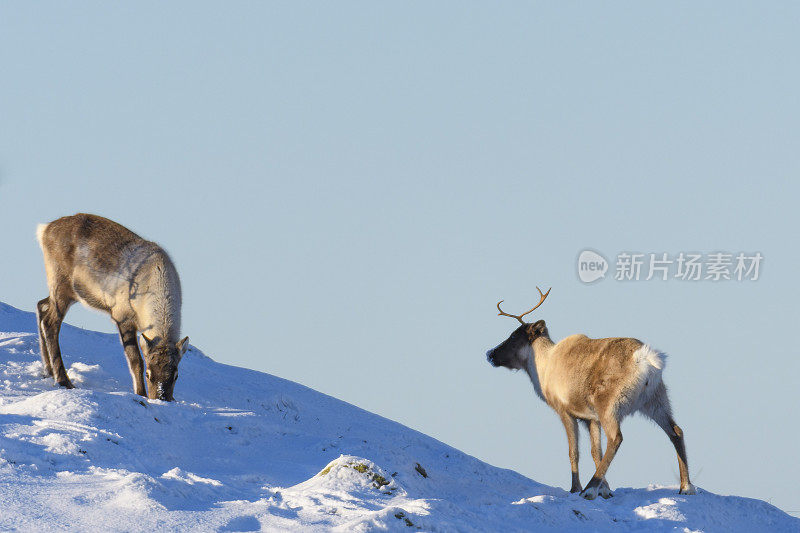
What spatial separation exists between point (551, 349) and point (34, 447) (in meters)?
7.79

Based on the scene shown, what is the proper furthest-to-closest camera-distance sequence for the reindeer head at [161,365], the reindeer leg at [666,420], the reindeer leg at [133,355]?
the reindeer leg at [133,355] < the reindeer head at [161,365] < the reindeer leg at [666,420]

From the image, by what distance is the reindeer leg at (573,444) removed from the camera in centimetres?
1348

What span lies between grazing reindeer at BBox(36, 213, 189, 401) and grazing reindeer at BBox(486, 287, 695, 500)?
6.04 meters

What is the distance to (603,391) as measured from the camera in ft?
42.0

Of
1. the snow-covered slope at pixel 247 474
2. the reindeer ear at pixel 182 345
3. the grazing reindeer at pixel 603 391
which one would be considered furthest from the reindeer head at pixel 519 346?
the reindeer ear at pixel 182 345

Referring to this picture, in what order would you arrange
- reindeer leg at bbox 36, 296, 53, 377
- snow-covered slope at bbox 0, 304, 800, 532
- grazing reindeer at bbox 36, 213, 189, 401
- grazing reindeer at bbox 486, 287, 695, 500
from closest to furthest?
snow-covered slope at bbox 0, 304, 800, 532 → grazing reindeer at bbox 486, 287, 695, 500 → grazing reindeer at bbox 36, 213, 189, 401 → reindeer leg at bbox 36, 296, 53, 377

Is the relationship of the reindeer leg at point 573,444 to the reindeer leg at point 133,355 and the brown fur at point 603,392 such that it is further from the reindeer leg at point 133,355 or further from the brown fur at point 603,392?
the reindeer leg at point 133,355

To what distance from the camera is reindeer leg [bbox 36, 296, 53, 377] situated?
15828 mm

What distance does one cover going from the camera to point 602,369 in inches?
508

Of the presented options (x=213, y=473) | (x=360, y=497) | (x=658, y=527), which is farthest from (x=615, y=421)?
(x=213, y=473)

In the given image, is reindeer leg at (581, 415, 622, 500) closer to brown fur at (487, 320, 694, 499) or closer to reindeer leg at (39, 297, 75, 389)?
brown fur at (487, 320, 694, 499)

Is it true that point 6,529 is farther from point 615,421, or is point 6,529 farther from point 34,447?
point 615,421

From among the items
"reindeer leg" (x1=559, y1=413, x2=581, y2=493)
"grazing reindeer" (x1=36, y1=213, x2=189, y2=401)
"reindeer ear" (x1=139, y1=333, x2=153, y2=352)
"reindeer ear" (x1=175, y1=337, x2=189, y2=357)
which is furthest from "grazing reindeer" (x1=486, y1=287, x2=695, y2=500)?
"reindeer ear" (x1=139, y1=333, x2=153, y2=352)

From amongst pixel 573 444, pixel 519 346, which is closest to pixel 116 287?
pixel 519 346
